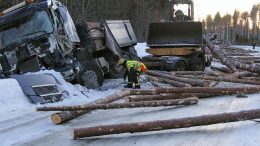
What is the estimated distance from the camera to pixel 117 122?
800 cm

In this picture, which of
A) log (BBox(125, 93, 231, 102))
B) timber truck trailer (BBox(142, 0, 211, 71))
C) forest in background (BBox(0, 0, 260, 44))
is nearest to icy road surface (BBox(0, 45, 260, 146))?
log (BBox(125, 93, 231, 102))

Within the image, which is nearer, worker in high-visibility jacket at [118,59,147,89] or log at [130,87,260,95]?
log at [130,87,260,95]

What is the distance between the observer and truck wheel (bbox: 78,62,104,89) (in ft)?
39.9

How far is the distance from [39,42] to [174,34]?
8.70 m

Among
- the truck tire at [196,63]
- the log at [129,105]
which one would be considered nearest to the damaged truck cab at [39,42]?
the log at [129,105]

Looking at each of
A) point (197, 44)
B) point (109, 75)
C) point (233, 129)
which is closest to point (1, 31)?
point (109, 75)

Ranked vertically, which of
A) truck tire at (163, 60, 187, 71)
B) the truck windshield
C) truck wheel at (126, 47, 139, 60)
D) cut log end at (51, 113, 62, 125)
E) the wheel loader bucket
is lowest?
truck tire at (163, 60, 187, 71)

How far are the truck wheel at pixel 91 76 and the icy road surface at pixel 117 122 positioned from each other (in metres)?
0.93

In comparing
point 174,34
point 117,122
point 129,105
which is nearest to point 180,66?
point 174,34

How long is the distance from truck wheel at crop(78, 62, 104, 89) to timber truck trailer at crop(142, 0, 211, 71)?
18.3 ft

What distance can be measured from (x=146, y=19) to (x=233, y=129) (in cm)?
3499

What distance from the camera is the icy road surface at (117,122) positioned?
6.47 meters

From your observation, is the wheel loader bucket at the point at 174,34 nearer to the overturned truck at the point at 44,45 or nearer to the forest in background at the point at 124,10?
the forest in background at the point at 124,10

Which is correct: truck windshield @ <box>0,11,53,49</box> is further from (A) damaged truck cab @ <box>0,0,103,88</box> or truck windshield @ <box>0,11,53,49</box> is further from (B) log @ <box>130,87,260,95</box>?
(B) log @ <box>130,87,260,95</box>
